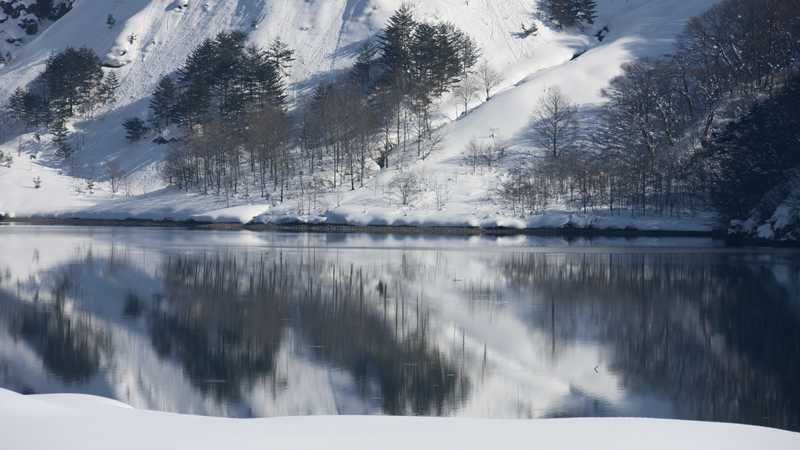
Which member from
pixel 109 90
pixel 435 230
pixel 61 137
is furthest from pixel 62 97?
pixel 435 230

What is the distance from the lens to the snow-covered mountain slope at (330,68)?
7119 centimetres

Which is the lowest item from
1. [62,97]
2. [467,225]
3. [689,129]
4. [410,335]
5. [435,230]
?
[410,335]

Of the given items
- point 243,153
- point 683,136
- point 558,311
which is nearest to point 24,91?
point 243,153

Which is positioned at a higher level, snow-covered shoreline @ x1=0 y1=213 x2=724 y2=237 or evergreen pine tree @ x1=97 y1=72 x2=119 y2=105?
evergreen pine tree @ x1=97 y1=72 x2=119 y2=105

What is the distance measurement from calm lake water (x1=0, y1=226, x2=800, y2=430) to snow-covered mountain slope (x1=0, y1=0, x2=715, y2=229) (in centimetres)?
3151

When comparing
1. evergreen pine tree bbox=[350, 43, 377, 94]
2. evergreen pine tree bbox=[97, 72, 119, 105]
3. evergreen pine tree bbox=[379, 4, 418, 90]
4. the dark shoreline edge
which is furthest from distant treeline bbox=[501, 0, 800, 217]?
evergreen pine tree bbox=[97, 72, 119, 105]

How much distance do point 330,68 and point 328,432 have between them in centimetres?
8977

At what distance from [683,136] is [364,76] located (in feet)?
108

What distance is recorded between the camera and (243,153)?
285 ft

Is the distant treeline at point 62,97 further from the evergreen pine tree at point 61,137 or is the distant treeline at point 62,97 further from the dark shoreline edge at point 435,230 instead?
the dark shoreline edge at point 435,230

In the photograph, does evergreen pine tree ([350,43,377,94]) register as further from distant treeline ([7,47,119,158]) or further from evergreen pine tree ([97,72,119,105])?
distant treeline ([7,47,119,158])

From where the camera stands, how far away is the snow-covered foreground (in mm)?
8648

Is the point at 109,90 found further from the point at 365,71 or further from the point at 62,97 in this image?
the point at 365,71

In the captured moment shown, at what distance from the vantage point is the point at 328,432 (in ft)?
31.8
